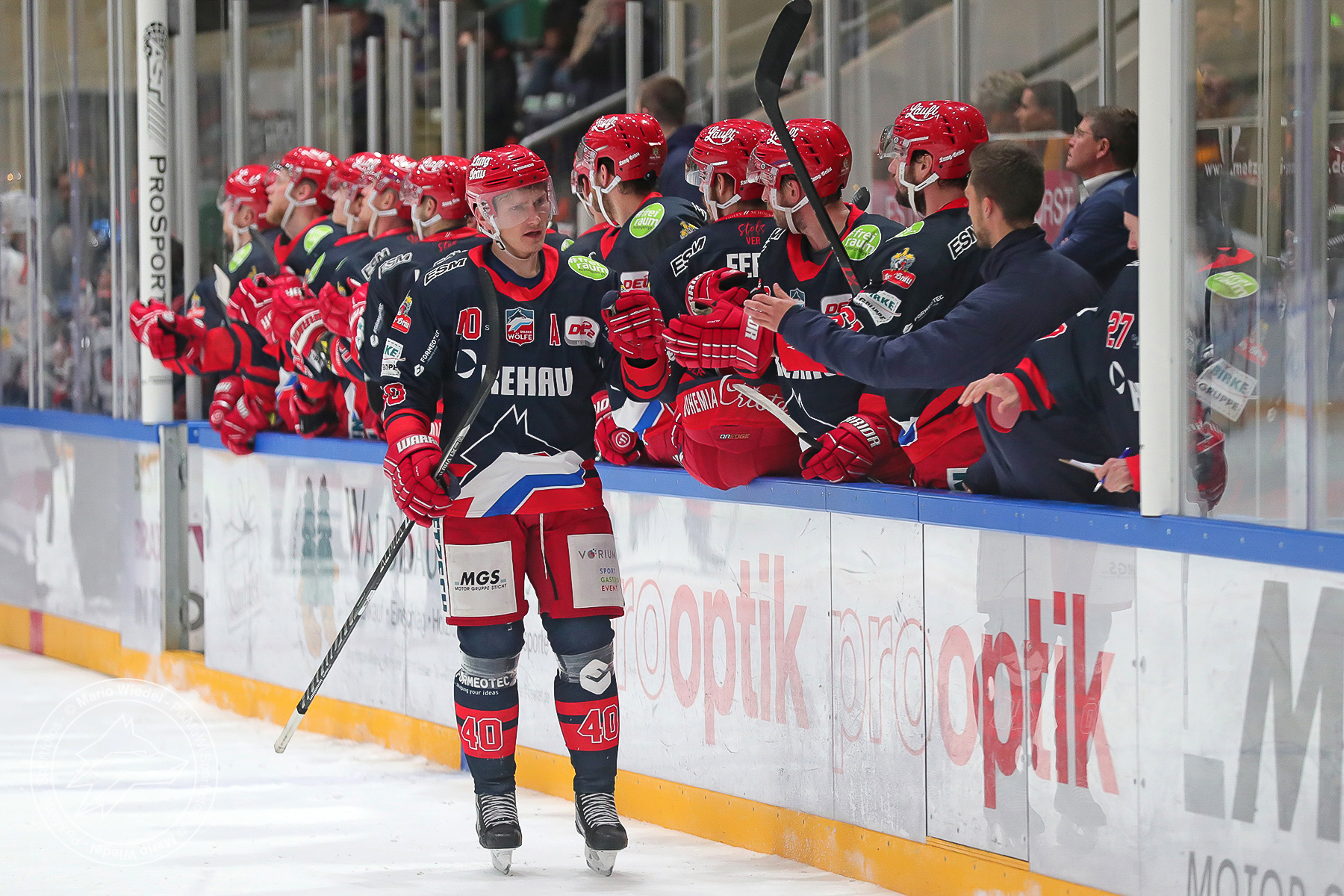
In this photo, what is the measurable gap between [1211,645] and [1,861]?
3106mm

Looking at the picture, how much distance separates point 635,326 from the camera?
4520 millimetres

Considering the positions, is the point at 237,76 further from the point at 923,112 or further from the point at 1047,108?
the point at 923,112

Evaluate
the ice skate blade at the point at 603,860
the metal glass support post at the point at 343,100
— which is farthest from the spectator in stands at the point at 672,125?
the metal glass support post at the point at 343,100

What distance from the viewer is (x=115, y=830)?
16.4 ft

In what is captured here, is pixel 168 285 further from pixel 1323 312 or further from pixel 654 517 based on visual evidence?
pixel 1323 312

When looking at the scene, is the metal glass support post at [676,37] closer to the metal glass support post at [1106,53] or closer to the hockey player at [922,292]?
the metal glass support post at [1106,53]

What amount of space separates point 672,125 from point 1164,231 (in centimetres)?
309

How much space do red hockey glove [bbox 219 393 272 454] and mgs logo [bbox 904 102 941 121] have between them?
333 centimetres

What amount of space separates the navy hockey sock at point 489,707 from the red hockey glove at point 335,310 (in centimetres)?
184

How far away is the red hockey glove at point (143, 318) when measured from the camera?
7.00 meters

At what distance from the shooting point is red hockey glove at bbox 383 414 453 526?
14.3 ft

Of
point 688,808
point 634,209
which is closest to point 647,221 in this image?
point 634,209

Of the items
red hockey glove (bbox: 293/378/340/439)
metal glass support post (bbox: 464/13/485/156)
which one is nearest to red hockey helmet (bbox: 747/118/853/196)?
red hockey glove (bbox: 293/378/340/439)

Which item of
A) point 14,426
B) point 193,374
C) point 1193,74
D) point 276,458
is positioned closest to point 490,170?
point 1193,74
